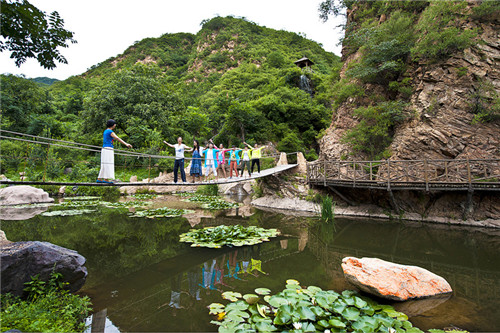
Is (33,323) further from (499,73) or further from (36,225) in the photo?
(499,73)

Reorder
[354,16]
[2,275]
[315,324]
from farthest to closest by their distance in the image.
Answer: [354,16] → [2,275] → [315,324]

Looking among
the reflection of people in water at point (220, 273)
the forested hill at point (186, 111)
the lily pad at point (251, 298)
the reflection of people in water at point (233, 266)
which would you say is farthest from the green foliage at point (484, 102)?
the lily pad at point (251, 298)

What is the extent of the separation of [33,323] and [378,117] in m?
12.8

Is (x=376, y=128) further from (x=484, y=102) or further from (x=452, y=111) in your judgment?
(x=484, y=102)

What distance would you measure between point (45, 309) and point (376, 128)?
1242 centimetres

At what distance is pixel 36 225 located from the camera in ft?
28.1

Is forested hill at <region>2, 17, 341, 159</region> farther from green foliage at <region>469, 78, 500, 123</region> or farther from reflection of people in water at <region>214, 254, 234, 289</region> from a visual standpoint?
reflection of people in water at <region>214, 254, 234, 289</region>

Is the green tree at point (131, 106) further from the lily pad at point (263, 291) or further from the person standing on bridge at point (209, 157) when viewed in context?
the lily pad at point (263, 291)

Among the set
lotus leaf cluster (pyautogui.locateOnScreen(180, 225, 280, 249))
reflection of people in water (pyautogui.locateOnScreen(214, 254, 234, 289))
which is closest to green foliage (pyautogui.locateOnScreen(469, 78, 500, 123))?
lotus leaf cluster (pyautogui.locateOnScreen(180, 225, 280, 249))

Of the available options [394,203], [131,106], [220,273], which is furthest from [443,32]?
[131,106]

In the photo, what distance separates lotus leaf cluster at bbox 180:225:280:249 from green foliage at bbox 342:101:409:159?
7.50 m

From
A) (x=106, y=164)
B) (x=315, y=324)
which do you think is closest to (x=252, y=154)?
(x=106, y=164)

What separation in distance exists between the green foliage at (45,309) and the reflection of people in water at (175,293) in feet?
3.55

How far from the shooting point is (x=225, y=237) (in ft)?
21.7
